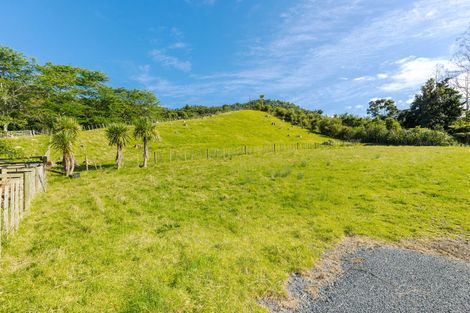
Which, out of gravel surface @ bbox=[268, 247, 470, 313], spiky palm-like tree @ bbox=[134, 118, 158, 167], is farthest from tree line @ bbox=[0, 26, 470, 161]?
gravel surface @ bbox=[268, 247, 470, 313]

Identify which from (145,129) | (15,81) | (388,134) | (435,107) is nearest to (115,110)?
(15,81)

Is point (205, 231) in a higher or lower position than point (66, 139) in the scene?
lower

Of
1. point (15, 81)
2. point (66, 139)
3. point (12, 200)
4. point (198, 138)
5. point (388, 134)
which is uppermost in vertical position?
point (15, 81)

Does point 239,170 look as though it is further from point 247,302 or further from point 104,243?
point 247,302

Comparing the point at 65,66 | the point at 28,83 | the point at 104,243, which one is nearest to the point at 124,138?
the point at 104,243

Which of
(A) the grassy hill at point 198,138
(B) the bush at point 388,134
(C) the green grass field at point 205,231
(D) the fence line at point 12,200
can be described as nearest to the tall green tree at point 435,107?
(B) the bush at point 388,134

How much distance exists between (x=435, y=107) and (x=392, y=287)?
112 metres

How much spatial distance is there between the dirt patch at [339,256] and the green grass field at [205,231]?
372 millimetres

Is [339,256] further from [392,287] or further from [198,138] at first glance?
[198,138]

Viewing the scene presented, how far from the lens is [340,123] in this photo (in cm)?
10094

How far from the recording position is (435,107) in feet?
310

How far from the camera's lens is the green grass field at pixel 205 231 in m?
6.69

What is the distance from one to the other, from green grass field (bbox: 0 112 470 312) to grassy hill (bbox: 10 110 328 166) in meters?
19.5

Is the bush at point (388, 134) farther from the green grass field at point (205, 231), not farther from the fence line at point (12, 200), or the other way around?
the fence line at point (12, 200)
